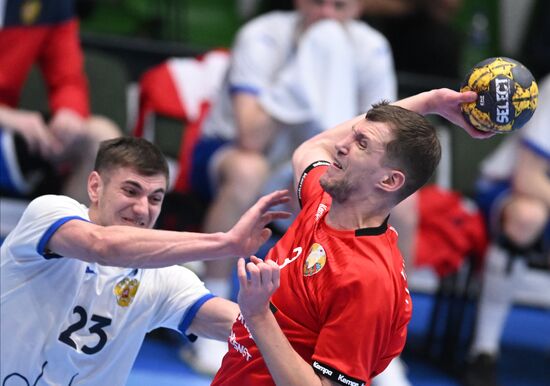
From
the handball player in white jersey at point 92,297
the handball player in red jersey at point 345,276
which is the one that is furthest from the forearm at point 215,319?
the handball player in red jersey at point 345,276

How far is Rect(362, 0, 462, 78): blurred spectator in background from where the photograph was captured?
19.5 ft

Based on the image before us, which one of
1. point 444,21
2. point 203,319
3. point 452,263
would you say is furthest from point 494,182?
point 203,319

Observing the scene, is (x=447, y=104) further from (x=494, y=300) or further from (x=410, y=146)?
(x=494, y=300)

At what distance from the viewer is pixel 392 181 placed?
2457 millimetres

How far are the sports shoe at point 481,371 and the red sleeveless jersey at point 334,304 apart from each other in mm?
2467

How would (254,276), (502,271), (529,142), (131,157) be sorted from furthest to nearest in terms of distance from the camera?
→ 1. (502,271)
2. (529,142)
3. (131,157)
4. (254,276)

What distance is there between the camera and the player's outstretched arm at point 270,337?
7.44 ft

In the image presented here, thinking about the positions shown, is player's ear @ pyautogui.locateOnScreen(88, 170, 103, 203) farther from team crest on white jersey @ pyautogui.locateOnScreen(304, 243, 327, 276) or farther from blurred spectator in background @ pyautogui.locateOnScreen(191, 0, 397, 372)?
blurred spectator in background @ pyautogui.locateOnScreen(191, 0, 397, 372)

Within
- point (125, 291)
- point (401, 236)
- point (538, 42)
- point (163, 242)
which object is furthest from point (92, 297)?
point (538, 42)

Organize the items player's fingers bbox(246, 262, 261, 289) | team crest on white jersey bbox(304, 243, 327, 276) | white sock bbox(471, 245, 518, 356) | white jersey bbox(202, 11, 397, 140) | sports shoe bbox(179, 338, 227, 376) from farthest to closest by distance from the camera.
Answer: white sock bbox(471, 245, 518, 356), white jersey bbox(202, 11, 397, 140), sports shoe bbox(179, 338, 227, 376), team crest on white jersey bbox(304, 243, 327, 276), player's fingers bbox(246, 262, 261, 289)

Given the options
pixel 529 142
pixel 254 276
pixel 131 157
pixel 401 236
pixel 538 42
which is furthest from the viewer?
pixel 538 42

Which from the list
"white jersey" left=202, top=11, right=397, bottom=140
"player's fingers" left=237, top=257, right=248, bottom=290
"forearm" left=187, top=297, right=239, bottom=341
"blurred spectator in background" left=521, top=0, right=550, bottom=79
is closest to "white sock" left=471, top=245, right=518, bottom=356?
"white jersey" left=202, top=11, right=397, bottom=140

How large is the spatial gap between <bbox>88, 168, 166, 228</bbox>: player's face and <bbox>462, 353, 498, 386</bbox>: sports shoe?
101 inches

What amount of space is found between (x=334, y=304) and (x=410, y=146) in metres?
0.41
